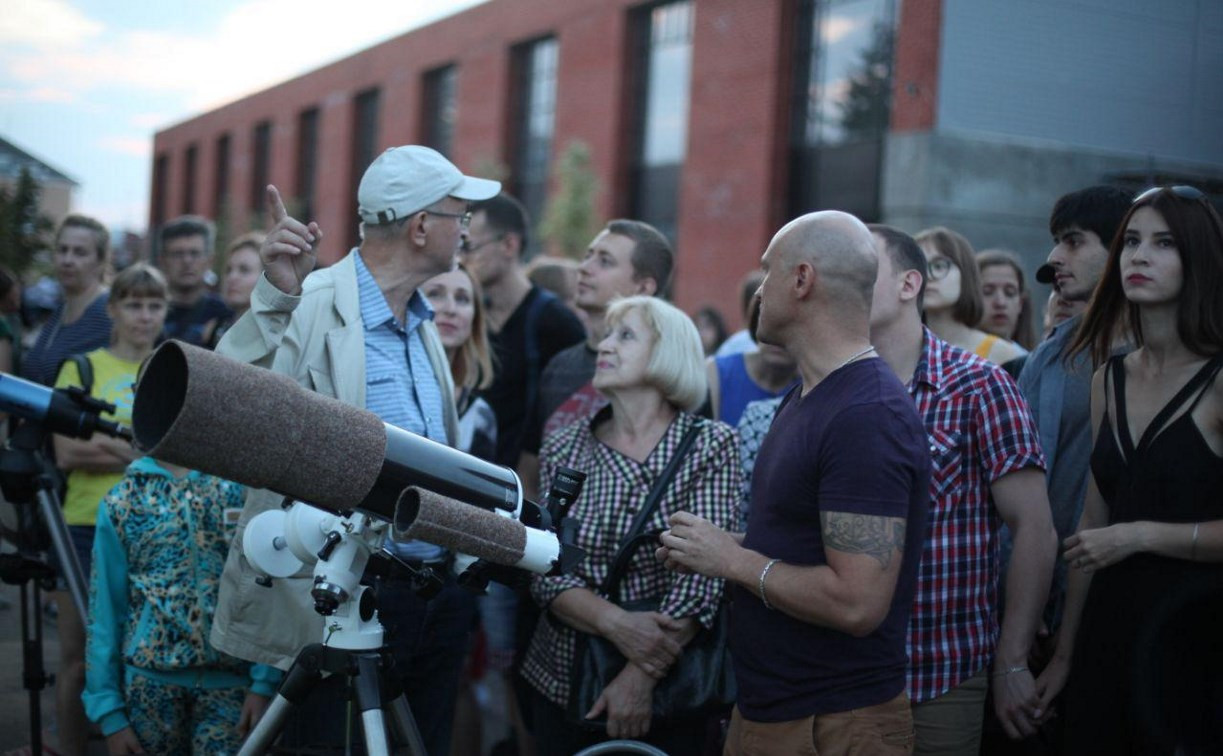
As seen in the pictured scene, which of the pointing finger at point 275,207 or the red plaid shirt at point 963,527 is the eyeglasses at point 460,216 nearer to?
the pointing finger at point 275,207

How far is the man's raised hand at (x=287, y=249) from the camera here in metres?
2.78

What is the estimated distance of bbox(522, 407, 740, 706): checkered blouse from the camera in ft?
11.7

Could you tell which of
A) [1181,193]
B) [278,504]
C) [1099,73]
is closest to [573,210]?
[1099,73]

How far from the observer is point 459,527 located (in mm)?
1926

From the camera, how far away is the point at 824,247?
2.60 meters

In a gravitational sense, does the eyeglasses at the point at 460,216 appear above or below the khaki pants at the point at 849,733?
Result: above

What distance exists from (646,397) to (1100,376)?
4.67ft

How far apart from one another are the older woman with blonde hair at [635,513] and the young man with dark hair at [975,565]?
747 millimetres

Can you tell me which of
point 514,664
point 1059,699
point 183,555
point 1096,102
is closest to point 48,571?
point 183,555

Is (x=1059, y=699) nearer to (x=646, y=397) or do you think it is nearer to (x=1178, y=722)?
(x=1178, y=722)

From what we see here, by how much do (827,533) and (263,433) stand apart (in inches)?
47.8

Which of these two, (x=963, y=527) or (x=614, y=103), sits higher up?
(x=614, y=103)

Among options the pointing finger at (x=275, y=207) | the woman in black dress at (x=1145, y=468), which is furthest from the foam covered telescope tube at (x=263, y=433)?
the woman in black dress at (x=1145, y=468)

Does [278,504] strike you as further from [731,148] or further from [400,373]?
[731,148]
